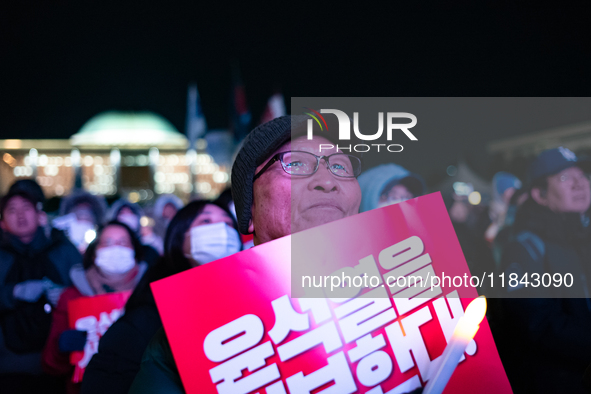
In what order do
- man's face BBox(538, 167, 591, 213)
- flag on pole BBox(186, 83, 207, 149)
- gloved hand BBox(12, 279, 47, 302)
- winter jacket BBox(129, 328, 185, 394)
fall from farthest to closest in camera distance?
flag on pole BBox(186, 83, 207, 149) < gloved hand BBox(12, 279, 47, 302) < man's face BBox(538, 167, 591, 213) < winter jacket BBox(129, 328, 185, 394)

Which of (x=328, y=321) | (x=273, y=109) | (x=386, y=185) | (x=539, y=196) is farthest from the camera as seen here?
(x=273, y=109)

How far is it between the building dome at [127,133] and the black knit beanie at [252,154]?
58.2 meters

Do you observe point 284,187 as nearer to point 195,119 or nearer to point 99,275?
point 99,275

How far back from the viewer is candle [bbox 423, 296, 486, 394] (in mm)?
988

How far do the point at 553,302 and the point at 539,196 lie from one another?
0.57 meters

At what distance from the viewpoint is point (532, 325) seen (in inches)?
76.1

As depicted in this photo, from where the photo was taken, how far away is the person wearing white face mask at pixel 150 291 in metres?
2.00

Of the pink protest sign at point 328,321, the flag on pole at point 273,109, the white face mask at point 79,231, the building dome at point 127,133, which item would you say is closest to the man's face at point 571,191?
the pink protest sign at point 328,321

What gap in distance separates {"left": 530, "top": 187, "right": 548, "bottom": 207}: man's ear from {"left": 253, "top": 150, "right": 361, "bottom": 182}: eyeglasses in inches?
57.3

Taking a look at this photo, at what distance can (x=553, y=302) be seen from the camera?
6.63 ft

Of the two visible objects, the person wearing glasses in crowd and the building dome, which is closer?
the person wearing glasses in crowd

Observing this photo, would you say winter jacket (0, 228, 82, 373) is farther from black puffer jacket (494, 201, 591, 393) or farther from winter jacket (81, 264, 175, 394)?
black puffer jacket (494, 201, 591, 393)

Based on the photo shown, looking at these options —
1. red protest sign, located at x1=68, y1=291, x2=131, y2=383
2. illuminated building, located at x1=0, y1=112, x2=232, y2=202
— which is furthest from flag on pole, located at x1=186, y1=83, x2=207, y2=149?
illuminated building, located at x1=0, y1=112, x2=232, y2=202

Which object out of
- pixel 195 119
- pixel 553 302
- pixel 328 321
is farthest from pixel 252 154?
pixel 195 119
